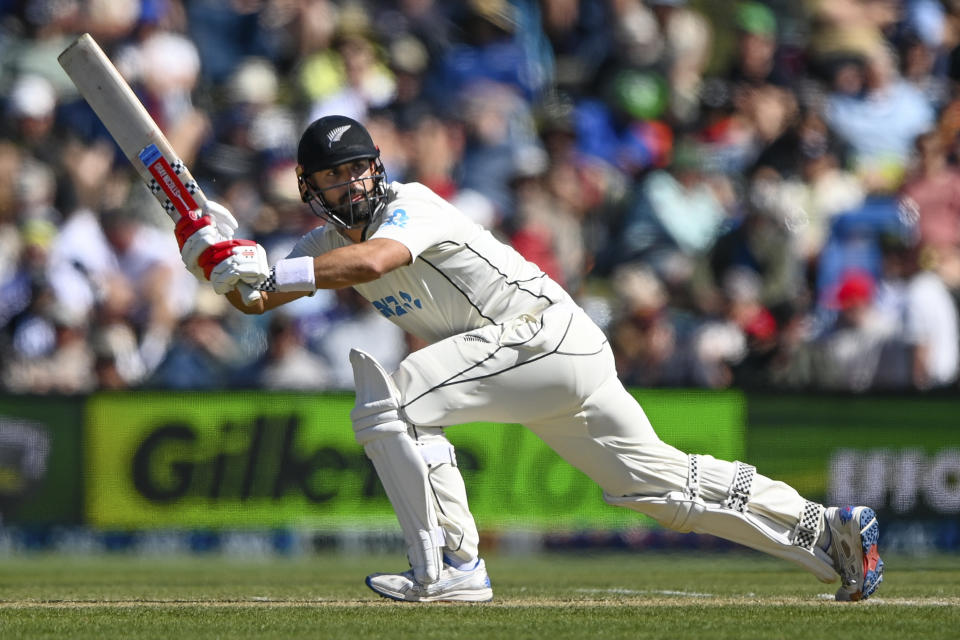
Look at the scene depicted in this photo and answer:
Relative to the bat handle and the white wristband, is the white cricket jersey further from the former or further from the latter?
the bat handle

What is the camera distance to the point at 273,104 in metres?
12.8

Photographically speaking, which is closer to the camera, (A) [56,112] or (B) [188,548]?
(B) [188,548]

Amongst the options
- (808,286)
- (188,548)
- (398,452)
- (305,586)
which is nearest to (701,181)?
(808,286)

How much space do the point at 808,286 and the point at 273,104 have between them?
177 inches

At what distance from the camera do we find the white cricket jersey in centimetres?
590

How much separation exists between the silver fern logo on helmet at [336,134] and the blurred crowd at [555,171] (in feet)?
14.9

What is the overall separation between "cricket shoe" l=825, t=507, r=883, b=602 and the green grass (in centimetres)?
13

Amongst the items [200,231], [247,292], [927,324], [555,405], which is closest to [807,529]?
[555,405]

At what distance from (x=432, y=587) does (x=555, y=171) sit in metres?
6.97

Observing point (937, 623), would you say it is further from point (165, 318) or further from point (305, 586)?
point (165, 318)

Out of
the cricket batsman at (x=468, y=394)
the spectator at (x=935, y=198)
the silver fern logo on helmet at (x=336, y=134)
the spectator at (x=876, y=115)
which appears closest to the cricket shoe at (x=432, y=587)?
the cricket batsman at (x=468, y=394)

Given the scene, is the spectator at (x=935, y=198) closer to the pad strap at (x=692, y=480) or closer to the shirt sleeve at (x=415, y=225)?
the pad strap at (x=692, y=480)

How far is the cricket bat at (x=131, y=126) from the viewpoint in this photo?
6.02 metres

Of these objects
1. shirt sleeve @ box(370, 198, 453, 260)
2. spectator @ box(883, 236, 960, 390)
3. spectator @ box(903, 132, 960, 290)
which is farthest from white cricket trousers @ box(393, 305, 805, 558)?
spectator @ box(903, 132, 960, 290)
